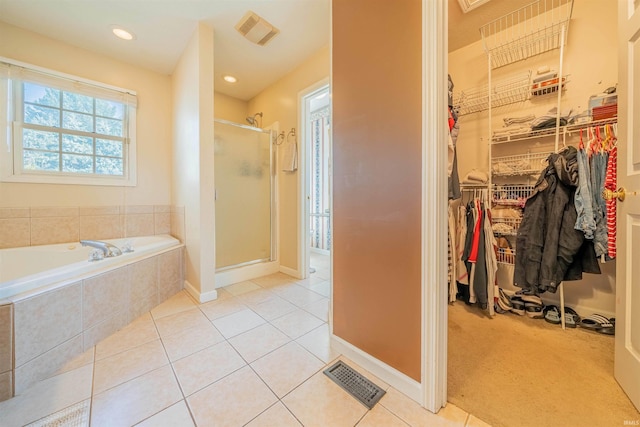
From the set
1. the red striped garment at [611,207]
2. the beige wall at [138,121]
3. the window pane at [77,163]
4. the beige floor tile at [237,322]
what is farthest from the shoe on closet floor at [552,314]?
the window pane at [77,163]

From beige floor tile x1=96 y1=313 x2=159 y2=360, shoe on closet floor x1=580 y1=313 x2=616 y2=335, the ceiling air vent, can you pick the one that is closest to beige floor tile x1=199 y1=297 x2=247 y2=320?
beige floor tile x1=96 y1=313 x2=159 y2=360

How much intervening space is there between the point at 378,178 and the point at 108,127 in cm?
302

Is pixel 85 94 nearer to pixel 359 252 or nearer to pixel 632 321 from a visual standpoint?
pixel 359 252

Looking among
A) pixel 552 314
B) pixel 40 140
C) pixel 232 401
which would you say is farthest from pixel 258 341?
pixel 40 140

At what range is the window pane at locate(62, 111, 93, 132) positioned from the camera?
2.17 metres

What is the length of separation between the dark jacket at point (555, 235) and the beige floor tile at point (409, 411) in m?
1.29

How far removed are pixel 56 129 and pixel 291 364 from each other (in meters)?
3.06

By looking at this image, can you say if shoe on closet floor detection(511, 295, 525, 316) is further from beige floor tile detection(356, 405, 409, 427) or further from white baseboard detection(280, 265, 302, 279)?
white baseboard detection(280, 265, 302, 279)

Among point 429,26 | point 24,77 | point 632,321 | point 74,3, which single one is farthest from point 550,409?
point 24,77

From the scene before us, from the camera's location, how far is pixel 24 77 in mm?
1943

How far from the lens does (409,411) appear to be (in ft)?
3.09

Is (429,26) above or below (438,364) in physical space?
above

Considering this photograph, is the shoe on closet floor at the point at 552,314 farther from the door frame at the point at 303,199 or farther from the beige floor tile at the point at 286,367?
the door frame at the point at 303,199

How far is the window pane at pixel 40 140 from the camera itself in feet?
6.50
